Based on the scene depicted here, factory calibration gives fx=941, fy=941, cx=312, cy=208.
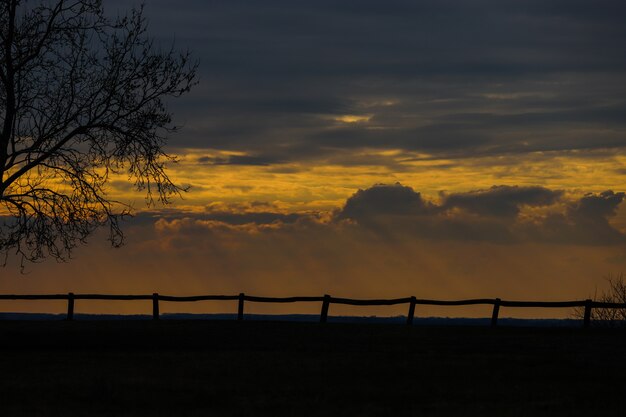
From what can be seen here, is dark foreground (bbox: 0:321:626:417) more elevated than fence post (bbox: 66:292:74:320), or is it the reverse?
fence post (bbox: 66:292:74:320)

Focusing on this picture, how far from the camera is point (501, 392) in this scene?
17.7 meters

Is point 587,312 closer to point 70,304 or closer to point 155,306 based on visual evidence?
point 155,306

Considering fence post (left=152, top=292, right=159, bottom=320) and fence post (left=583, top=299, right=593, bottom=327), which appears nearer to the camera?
fence post (left=583, top=299, right=593, bottom=327)

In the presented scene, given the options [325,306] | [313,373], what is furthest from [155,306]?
[313,373]

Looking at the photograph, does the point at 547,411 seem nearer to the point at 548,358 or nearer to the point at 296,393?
the point at 296,393

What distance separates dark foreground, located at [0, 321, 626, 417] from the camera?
1622cm

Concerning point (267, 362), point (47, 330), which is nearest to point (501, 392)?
point (267, 362)

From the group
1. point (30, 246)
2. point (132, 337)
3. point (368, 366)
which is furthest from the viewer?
point (132, 337)

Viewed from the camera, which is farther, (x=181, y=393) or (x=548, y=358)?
(x=548, y=358)

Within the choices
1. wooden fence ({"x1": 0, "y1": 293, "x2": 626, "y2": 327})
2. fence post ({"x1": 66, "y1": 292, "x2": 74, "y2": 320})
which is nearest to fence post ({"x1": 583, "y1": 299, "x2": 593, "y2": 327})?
wooden fence ({"x1": 0, "y1": 293, "x2": 626, "y2": 327})

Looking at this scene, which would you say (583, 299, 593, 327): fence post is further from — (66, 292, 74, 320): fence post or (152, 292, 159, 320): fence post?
(66, 292, 74, 320): fence post

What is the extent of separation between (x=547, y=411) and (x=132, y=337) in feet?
55.8

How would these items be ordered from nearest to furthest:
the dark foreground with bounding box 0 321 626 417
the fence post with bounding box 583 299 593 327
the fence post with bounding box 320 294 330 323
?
the dark foreground with bounding box 0 321 626 417
the fence post with bounding box 583 299 593 327
the fence post with bounding box 320 294 330 323

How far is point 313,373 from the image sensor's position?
66.0ft
